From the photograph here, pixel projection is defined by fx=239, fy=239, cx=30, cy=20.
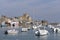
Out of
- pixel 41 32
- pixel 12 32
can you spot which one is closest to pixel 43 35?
pixel 41 32

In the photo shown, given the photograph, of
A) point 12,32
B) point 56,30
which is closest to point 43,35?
point 12,32

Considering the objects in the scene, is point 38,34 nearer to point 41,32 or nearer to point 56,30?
point 41,32

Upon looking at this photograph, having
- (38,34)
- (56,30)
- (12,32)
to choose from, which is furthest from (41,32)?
(56,30)

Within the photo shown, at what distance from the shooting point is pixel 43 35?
85188mm

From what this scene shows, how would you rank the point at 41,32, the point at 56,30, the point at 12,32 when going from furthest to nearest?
the point at 56,30, the point at 12,32, the point at 41,32

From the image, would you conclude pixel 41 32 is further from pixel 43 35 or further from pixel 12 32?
pixel 12 32

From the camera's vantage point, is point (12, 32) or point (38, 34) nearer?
point (38, 34)

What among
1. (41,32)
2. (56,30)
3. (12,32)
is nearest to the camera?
(41,32)

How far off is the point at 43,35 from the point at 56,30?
2999 cm

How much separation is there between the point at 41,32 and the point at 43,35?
1768mm

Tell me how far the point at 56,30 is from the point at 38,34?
1229 inches

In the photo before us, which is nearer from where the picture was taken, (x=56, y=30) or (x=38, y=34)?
(x=38, y=34)

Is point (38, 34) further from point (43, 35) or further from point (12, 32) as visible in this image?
point (12, 32)

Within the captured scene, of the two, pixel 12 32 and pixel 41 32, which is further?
pixel 12 32
